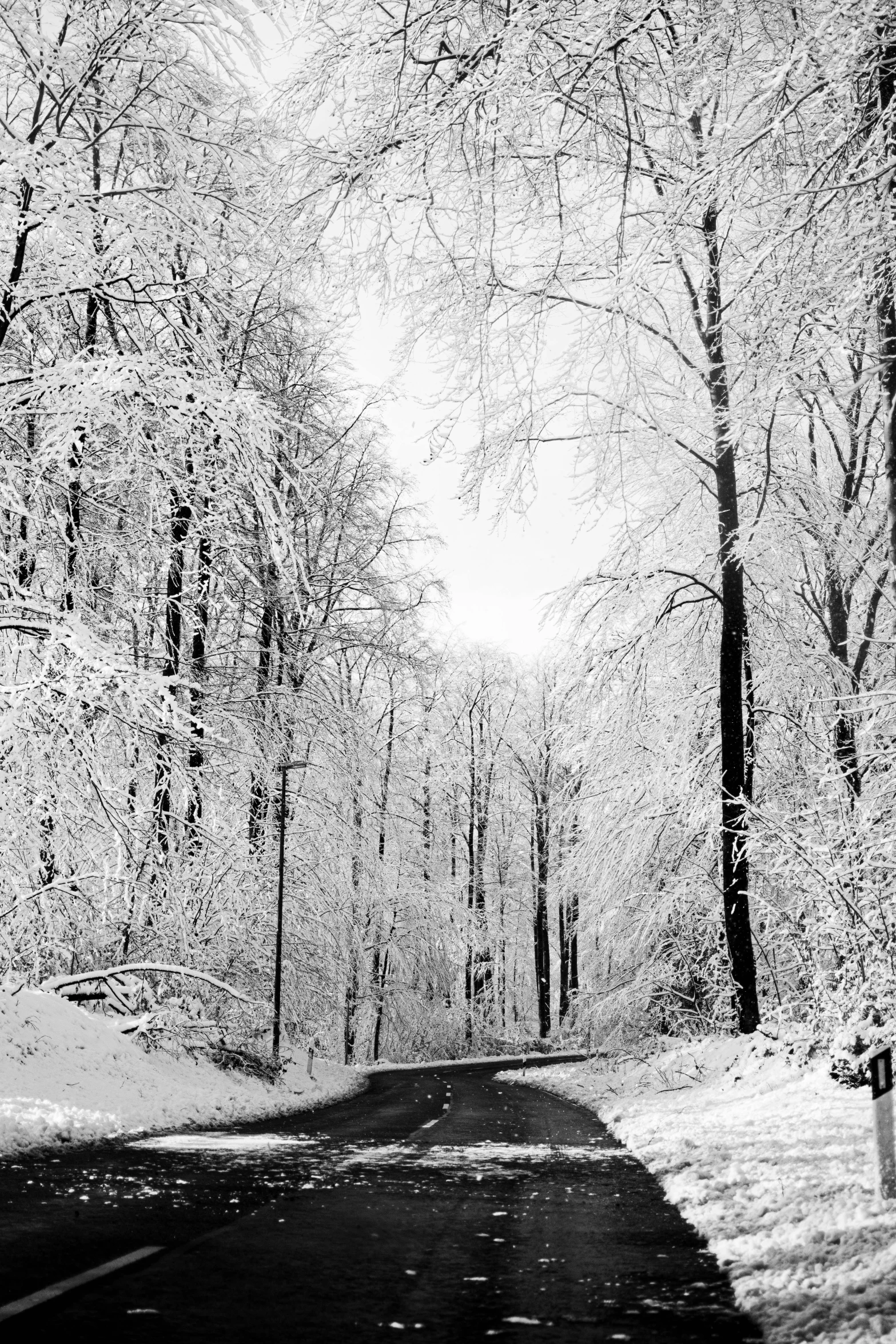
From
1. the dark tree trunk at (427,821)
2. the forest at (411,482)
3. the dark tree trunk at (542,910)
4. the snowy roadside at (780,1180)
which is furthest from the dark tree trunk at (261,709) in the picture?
the dark tree trunk at (542,910)

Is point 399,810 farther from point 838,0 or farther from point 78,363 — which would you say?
point 838,0

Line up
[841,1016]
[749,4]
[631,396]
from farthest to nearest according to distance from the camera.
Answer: [841,1016] → [631,396] → [749,4]

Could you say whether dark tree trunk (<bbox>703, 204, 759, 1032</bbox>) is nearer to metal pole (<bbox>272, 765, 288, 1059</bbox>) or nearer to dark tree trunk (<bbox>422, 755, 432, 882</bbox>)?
metal pole (<bbox>272, 765, 288, 1059</bbox>)

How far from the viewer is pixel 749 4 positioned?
6.13 meters

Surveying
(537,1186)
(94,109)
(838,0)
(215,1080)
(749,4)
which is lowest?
(215,1080)

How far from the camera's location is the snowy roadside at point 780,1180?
14.5 feet

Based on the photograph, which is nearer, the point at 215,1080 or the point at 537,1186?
the point at 537,1186

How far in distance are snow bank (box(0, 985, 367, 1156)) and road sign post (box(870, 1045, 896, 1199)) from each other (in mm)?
7264

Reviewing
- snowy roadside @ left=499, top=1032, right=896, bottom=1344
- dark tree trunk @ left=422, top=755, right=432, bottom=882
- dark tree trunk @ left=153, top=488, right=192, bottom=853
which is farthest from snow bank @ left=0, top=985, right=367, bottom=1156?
dark tree trunk @ left=422, top=755, right=432, bottom=882

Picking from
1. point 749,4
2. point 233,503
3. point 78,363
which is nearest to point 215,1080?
point 233,503

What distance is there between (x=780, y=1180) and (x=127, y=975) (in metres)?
12.6

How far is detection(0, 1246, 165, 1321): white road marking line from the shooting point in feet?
13.7

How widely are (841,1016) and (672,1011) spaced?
10621mm

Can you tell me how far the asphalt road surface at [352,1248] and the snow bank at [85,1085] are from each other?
40.6 inches
